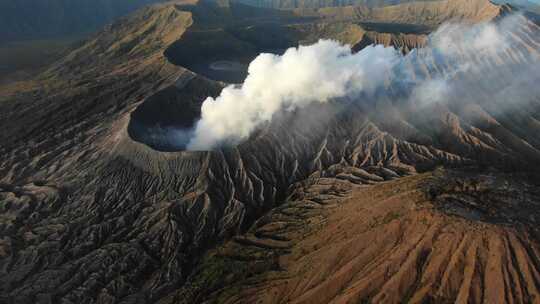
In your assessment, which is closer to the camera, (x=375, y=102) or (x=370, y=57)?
(x=375, y=102)

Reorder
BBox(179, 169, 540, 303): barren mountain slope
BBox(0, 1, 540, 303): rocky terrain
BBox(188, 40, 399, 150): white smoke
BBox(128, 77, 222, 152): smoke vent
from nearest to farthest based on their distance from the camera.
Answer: BBox(179, 169, 540, 303): barren mountain slope, BBox(0, 1, 540, 303): rocky terrain, BBox(128, 77, 222, 152): smoke vent, BBox(188, 40, 399, 150): white smoke

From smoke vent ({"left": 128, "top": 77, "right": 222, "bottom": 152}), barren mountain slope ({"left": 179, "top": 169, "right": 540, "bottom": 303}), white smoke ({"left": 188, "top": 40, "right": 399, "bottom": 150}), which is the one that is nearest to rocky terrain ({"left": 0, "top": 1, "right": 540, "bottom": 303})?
barren mountain slope ({"left": 179, "top": 169, "right": 540, "bottom": 303})

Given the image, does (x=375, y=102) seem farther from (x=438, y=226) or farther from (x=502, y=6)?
(x=502, y=6)

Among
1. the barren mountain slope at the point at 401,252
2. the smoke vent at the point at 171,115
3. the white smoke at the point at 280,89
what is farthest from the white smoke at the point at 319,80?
the barren mountain slope at the point at 401,252

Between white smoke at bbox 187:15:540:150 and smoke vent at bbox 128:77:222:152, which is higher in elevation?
white smoke at bbox 187:15:540:150

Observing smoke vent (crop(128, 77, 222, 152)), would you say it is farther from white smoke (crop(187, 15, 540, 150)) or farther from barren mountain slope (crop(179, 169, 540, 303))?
barren mountain slope (crop(179, 169, 540, 303))

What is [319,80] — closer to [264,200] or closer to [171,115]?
[171,115]

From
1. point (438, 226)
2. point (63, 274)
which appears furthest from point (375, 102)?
point (63, 274)
